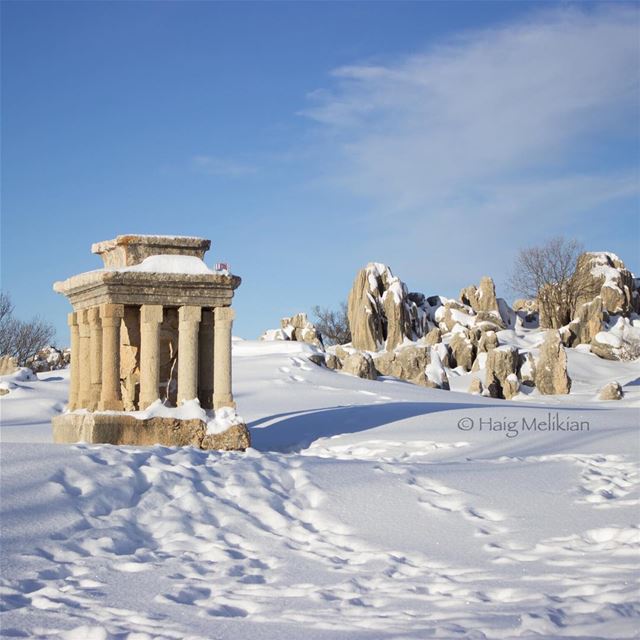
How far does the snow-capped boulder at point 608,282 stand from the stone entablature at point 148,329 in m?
45.6

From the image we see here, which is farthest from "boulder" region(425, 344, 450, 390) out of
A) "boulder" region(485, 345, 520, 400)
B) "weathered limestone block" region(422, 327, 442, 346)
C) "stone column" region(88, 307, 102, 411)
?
"stone column" region(88, 307, 102, 411)

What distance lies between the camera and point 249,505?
27.3 ft

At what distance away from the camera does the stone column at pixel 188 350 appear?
1285cm

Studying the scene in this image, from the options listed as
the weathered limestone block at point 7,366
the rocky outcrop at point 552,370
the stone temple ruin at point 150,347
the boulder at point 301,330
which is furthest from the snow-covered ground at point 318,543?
the boulder at point 301,330

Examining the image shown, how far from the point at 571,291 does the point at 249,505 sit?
53.4m

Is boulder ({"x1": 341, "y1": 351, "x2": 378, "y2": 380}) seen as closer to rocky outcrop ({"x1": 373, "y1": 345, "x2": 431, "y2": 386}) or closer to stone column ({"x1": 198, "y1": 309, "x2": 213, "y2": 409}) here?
rocky outcrop ({"x1": 373, "y1": 345, "x2": 431, "y2": 386})

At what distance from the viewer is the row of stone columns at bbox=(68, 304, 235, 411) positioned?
12.6 m

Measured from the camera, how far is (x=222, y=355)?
1309 cm

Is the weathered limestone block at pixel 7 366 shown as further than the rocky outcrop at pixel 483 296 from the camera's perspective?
No

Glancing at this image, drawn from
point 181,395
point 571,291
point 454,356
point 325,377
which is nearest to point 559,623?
point 181,395

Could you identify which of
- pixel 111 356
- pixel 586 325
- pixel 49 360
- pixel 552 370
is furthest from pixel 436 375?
pixel 49 360

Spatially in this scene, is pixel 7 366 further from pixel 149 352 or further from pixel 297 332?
pixel 297 332

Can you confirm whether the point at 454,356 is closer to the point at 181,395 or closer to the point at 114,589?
the point at 181,395

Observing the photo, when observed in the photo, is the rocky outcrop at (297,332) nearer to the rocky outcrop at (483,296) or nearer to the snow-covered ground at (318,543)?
the rocky outcrop at (483,296)
